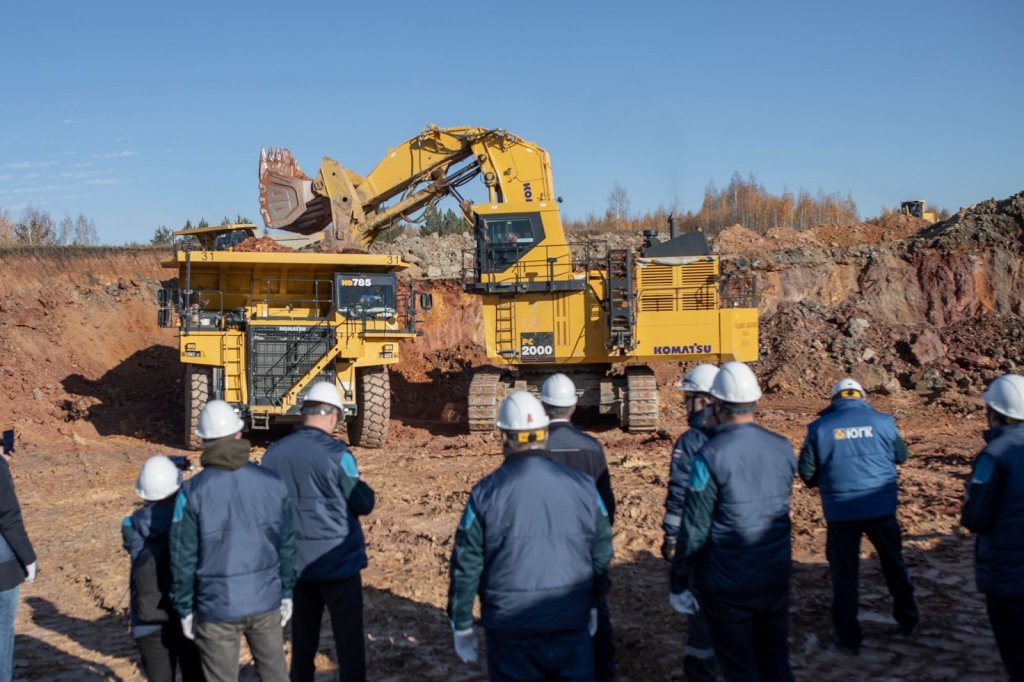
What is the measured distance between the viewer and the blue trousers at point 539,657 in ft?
11.3

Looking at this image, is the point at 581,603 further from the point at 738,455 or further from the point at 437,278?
the point at 437,278

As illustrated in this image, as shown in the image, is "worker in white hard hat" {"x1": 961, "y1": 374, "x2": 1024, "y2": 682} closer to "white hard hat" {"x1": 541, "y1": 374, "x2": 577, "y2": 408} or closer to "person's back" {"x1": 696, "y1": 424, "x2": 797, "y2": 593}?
"person's back" {"x1": 696, "y1": 424, "x2": 797, "y2": 593}

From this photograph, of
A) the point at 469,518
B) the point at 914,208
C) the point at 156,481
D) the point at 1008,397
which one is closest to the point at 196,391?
the point at 156,481

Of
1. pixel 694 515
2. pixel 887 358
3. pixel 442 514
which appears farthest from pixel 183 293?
pixel 887 358

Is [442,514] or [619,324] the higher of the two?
[619,324]

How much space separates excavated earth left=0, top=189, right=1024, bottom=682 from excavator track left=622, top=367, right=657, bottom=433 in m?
0.32

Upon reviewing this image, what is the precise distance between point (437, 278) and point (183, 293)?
12.0 m

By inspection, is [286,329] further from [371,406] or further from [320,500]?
[320,500]

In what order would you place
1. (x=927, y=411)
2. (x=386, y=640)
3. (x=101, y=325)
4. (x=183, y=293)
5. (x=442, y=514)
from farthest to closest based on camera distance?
(x=101, y=325) < (x=927, y=411) < (x=183, y=293) < (x=442, y=514) < (x=386, y=640)

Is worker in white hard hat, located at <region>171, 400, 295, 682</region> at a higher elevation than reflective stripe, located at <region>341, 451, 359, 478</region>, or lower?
lower

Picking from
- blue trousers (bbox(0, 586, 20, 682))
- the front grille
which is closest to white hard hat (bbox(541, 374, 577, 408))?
blue trousers (bbox(0, 586, 20, 682))

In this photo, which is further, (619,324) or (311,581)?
(619,324)

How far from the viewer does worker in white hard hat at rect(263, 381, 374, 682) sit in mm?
4500

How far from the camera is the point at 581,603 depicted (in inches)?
138
